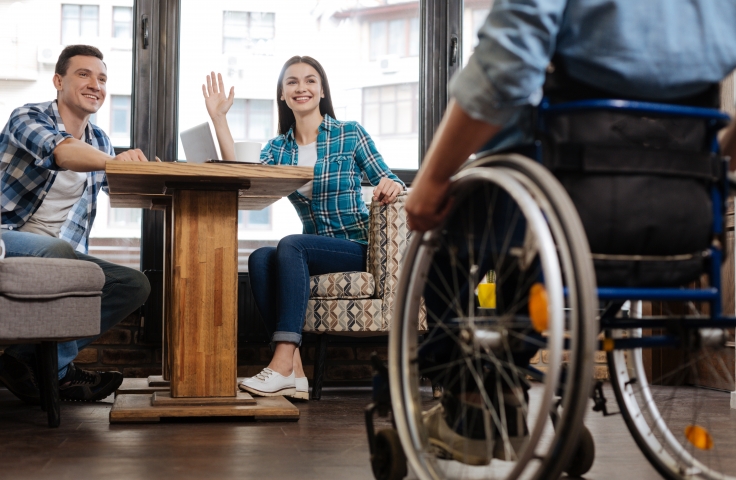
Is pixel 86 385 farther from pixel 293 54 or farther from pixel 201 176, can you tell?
pixel 293 54

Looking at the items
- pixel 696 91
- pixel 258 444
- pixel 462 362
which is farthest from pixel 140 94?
pixel 696 91

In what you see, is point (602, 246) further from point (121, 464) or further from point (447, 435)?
point (121, 464)

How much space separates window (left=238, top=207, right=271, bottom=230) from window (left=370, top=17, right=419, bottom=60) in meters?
0.87

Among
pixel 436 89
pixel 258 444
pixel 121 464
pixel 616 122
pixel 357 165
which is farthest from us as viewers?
pixel 436 89

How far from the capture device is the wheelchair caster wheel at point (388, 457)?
4.10ft

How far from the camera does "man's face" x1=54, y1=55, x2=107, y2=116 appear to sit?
273cm

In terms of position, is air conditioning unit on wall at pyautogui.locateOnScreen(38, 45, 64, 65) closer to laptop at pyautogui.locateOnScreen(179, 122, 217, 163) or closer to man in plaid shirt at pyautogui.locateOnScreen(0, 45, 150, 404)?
man in plaid shirt at pyautogui.locateOnScreen(0, 45, 150, 404)

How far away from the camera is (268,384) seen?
2465mm

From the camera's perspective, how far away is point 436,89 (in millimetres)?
3635

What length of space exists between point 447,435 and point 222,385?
Result: 3.44 feet

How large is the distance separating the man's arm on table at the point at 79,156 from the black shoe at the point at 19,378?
629mm

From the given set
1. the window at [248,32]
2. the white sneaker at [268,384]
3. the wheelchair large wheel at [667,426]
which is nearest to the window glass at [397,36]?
the window at [248,32]

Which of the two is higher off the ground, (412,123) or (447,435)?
(412,123)

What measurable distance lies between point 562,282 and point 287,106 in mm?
2226
